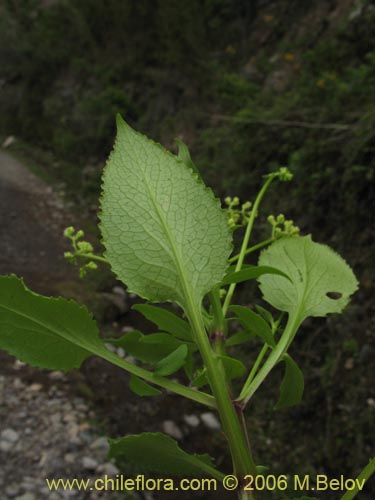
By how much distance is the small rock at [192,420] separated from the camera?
76.7 inches

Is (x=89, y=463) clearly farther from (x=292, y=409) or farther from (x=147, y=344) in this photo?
(x=147, y=344)

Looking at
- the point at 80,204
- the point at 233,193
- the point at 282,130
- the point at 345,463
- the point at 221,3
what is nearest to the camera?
the point at 345,463

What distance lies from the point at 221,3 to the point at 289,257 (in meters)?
3.83

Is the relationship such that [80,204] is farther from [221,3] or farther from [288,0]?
[288,0]

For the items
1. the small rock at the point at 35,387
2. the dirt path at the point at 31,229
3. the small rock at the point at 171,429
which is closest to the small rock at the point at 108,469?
the small rock at the point at 171,429

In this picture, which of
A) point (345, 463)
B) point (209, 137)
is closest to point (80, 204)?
point (209, 137)

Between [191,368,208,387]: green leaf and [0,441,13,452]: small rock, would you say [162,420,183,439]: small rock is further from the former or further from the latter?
[191,368,208,387]: green leaf

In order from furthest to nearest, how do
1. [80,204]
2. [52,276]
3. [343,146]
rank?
[80,204] → [52,276] → [343,146]

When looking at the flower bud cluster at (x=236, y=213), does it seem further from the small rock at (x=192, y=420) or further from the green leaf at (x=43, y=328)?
the small rock at (x=192, y=420)

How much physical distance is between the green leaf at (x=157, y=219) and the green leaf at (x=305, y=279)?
98mm

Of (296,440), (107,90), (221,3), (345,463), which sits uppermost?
(221,3)

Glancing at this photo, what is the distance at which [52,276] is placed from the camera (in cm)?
291

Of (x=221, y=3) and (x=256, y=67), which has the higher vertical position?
(x=221, y=3)

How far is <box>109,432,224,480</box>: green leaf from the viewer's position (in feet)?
0.88
